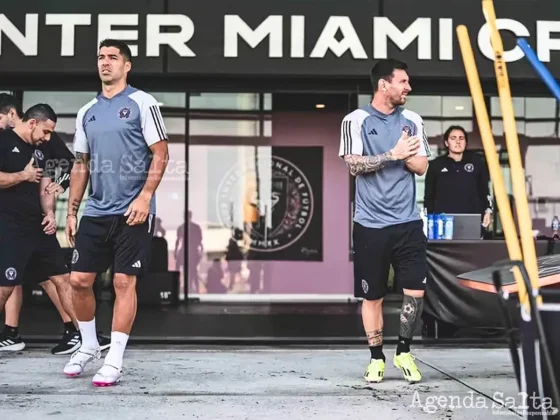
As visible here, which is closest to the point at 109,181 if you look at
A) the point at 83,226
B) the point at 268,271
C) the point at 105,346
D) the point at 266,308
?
the point at 83,226

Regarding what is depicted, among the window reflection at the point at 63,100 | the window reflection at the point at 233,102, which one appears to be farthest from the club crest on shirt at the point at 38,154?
the window reflection at the point at 233,102

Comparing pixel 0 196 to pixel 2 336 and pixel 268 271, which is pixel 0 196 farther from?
pixel 268 271

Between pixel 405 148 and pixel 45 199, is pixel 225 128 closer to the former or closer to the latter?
pixel 45 199

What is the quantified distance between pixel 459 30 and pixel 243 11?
561 centimetres

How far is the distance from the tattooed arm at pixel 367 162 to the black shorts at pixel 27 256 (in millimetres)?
2471

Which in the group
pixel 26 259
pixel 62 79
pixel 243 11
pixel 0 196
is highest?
pixel 243 11

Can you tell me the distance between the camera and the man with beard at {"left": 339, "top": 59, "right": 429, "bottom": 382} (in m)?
4.16

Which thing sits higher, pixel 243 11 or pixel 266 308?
pixel 243 11

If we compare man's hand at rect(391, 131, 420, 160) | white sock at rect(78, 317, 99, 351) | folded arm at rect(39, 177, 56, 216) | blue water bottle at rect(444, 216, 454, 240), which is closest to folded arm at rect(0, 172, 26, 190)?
folded arm at rect(39, 177, 56, 216)

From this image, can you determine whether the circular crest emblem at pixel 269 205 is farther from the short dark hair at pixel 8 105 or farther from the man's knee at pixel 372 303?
the man's knee at pixel 372 303

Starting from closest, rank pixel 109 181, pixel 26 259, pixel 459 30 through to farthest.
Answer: pixel 459 30, pixel 109 181, pixel 26 259

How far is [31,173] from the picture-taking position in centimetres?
504

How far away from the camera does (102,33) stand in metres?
7.31

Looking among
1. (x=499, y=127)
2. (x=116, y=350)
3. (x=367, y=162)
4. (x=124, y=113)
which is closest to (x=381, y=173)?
(x=367, y=162)
